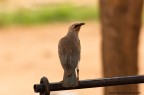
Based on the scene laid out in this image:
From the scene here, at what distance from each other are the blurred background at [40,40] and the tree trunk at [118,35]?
3.81m

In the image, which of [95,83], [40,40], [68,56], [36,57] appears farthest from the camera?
[40,40]

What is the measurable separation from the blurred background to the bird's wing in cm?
765

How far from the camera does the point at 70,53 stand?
3178mm

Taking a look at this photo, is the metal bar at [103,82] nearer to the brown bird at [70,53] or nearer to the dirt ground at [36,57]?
the brown bird at [70,53]

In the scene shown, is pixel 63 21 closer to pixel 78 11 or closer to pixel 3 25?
pixel 78 11

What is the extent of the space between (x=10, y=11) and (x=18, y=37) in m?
2.18

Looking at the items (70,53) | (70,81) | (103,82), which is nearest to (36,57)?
(70,53)

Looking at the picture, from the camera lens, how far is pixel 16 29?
65.3 feet

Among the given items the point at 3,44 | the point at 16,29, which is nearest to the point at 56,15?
the point at 16,29

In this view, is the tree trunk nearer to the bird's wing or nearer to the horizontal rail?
the bird's wing

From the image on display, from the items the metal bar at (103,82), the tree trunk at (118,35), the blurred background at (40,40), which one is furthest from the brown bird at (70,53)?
the blurred background at (40,40)

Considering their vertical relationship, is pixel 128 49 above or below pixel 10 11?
below

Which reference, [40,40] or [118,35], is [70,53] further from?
[40,40]

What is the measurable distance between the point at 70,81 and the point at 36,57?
1262 centimetres
